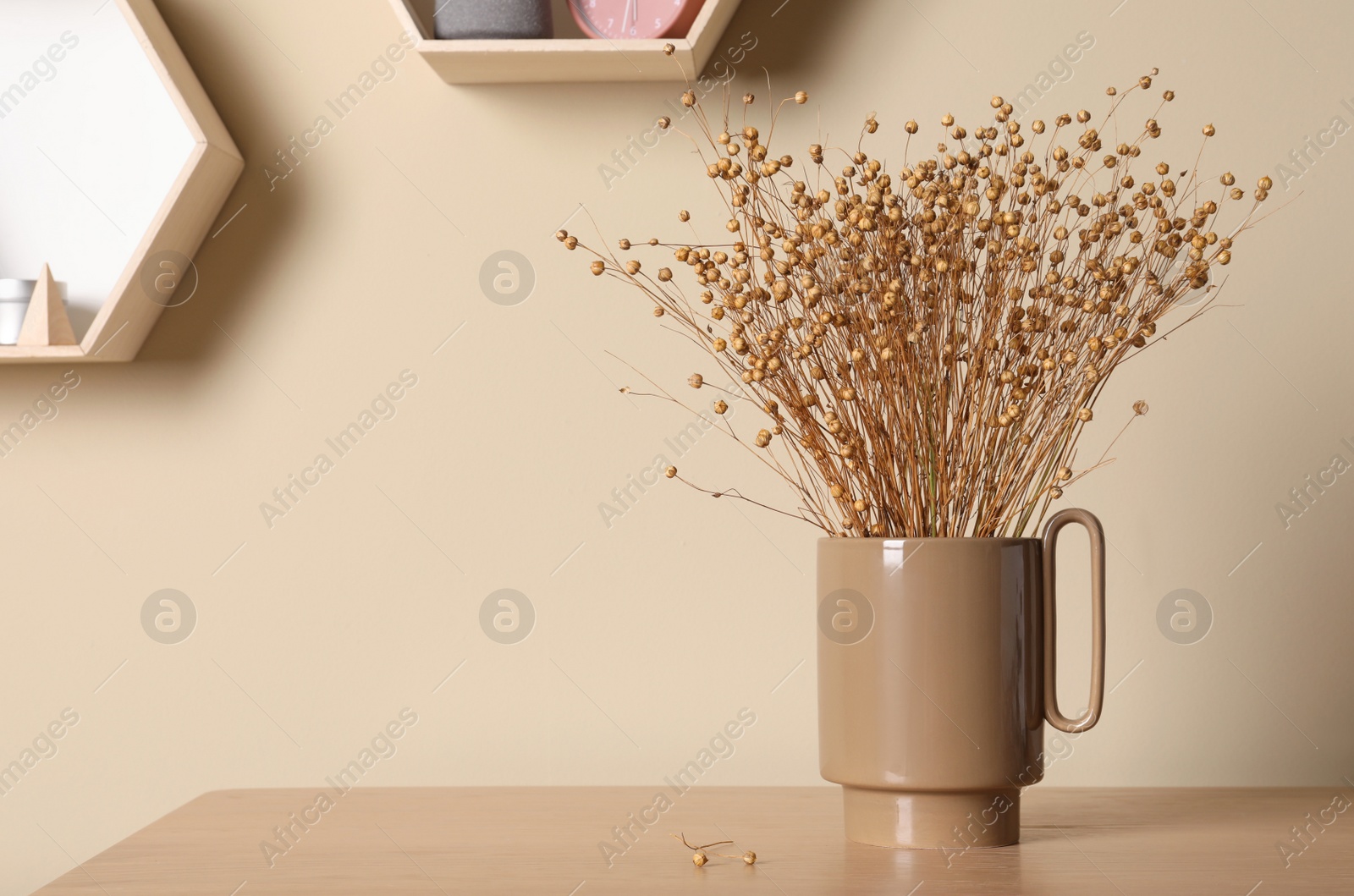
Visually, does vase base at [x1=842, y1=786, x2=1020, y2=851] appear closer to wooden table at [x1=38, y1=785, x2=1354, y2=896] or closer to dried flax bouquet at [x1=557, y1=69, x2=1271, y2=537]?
wooden table at [x1=38, y1=785, x2=1354, y2=896]

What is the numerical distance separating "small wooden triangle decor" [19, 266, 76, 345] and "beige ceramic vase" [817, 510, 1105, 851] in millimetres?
856

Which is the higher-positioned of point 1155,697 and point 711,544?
point 711,544

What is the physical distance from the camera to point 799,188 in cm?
89

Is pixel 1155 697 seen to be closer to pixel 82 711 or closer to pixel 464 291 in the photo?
pixel 464 291

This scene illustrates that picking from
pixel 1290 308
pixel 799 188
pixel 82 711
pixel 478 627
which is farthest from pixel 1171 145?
pixel 82 711

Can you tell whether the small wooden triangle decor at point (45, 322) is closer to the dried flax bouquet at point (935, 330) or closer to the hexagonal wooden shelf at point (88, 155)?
the hexagonal wooden shelf at point (88, 155)

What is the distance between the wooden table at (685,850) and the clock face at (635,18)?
0.79 m

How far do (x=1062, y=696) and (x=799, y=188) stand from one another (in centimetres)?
66

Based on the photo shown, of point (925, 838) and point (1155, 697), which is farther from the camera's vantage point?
point (1155, 697)

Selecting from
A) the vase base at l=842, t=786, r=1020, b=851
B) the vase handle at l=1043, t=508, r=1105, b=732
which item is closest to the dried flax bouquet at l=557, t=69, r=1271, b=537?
the vase handle at l=1043, t=508, r=1105, b=732

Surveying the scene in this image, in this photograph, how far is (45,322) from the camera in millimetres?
1177

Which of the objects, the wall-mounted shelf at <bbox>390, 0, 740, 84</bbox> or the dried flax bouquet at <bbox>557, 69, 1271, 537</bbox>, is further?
the wall-mounted shelf at <bbox>390, 0, 740, 84</bbox>

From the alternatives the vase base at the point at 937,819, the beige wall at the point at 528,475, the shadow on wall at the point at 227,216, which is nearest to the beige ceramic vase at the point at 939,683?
the vase base at the point at 937,819

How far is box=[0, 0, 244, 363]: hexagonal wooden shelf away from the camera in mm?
1241
